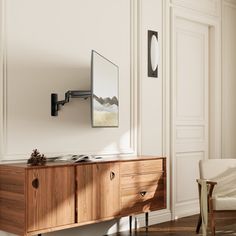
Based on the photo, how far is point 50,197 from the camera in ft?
11.8

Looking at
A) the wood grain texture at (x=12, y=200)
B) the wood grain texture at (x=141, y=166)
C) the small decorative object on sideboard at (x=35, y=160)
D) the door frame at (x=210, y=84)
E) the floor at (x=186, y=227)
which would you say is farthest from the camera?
the door frame at (x=210, y=84)

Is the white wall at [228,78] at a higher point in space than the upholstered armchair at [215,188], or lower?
higher

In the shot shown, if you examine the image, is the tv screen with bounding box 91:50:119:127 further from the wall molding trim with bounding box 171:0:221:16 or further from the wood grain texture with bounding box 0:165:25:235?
the wall molding trim with bounding box 171:0:221:16

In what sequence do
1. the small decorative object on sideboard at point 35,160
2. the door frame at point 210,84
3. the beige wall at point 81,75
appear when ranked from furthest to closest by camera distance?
the door frame at point 210,84, the beige wall at point 81,75, the small decorative object on sideboard at point 35,160

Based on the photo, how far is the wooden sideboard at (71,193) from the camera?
3.47 meters

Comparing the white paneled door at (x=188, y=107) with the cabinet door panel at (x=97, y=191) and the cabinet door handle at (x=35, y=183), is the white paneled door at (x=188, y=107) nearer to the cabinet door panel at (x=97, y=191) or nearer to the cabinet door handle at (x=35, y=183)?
the cabinet door panel at (x=97, y=191)

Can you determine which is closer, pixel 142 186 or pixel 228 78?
pixel 142 186

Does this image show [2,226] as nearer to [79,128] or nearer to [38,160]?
[38,160]

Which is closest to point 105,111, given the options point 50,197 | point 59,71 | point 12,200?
point 59,71

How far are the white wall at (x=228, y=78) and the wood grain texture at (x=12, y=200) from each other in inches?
131

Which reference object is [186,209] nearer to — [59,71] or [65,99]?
[65,99]

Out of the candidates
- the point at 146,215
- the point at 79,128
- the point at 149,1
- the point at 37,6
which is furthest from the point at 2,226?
the point at 149,1

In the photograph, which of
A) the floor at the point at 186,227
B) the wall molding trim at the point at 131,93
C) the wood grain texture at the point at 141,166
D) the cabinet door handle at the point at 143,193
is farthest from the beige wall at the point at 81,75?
the cabinet door handle at the point at 143,193

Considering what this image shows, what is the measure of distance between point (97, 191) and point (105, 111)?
29.1 inches
